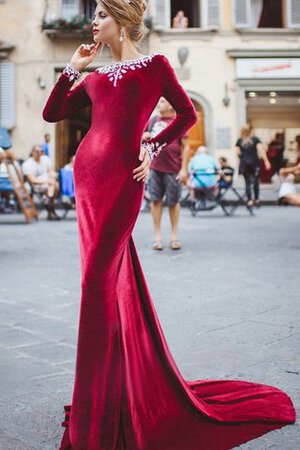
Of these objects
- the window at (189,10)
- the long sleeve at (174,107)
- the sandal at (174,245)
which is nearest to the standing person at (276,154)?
the window at (189,10)

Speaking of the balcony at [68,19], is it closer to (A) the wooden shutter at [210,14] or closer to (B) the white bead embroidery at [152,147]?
(A) the wooden shutter at [210,14]

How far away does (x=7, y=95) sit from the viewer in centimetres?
1705

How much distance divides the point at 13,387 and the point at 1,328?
3.25ft

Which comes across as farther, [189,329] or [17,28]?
[17,28]

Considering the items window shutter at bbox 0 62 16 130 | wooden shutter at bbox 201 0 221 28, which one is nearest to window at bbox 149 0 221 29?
wooden shutter at bbox 201 0 221 28

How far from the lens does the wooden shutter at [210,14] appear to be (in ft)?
56.9

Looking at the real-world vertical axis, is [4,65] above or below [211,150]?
above

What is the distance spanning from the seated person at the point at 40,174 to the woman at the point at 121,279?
9169 millimetres

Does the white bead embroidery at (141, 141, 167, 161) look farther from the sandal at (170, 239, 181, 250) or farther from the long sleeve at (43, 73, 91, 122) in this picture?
the sandal at (170, 239, 181, 250)

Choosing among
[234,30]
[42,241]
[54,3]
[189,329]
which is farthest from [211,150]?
[189,329]

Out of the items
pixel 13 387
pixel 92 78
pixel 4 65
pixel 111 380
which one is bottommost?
pixel 13 387

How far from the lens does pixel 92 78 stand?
2.00 metres

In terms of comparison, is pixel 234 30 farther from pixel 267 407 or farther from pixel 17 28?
pixel 267 407

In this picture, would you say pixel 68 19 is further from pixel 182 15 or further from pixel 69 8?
pixel 182 15
